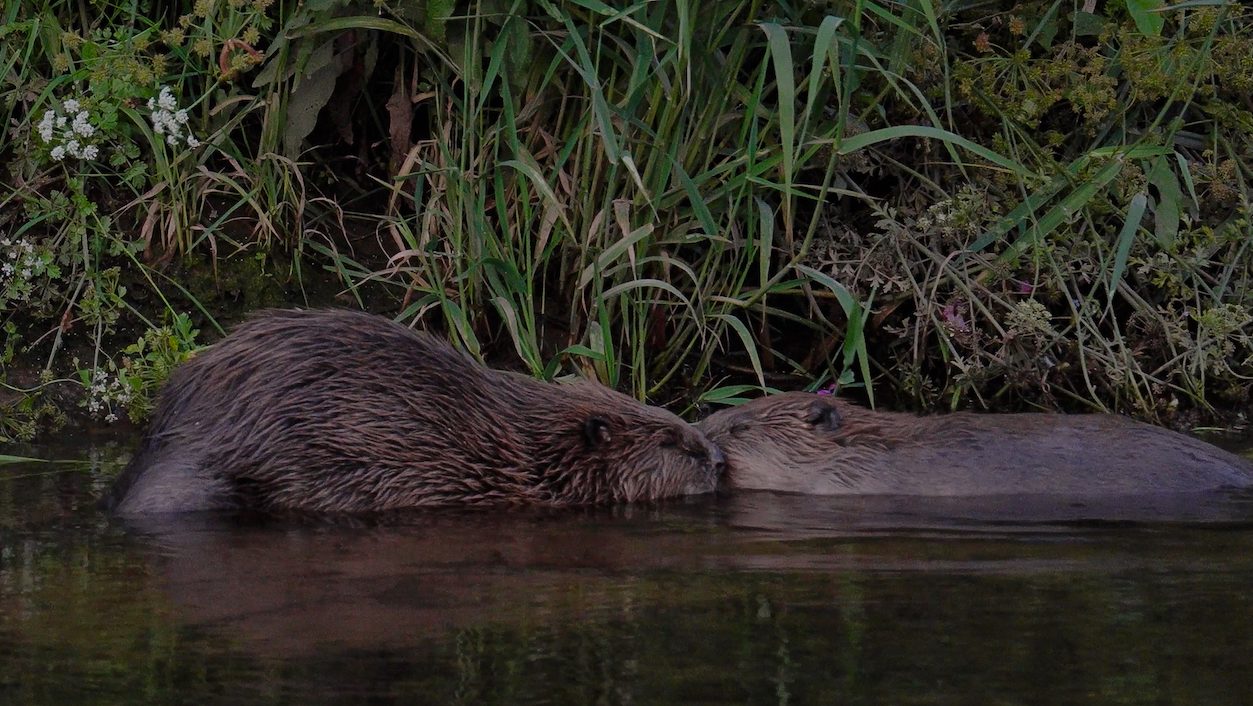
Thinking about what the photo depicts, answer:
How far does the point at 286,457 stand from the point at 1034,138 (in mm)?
2858

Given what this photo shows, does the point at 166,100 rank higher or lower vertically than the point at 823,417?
higher

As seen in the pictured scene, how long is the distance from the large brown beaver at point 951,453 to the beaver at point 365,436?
0.25 m

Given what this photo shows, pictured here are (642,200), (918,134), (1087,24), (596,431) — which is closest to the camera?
(596,431)

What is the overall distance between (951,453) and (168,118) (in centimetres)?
263

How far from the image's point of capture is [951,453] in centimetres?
466

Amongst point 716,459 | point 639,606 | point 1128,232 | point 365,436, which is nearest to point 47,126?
point 365,436

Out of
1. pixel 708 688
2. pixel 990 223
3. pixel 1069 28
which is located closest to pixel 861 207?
pixel 990 223

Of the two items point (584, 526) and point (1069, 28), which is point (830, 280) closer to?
point (584, 526)

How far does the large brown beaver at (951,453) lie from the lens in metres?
4.52

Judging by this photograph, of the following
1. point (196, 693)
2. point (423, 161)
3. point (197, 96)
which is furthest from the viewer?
point (197, 96)

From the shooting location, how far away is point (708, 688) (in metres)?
2.57

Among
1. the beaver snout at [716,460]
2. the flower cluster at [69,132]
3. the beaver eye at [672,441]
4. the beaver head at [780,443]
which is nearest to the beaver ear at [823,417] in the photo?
the beaver head at [780,443]

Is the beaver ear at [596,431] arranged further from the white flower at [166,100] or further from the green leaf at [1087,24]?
the green leaf at [1087,24]

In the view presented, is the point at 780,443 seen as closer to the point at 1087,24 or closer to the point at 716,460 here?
the point at 716,460
